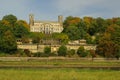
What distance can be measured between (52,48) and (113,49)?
13383 millimetres

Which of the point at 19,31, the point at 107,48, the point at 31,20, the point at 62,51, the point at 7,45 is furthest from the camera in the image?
the point at 31,20

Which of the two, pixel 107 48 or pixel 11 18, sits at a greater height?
pixel 11 18

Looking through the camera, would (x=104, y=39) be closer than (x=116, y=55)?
No

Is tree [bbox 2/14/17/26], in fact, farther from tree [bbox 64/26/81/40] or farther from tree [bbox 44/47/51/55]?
tree [bbox 44/47/51/55]

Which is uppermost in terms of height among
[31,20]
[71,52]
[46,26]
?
[31,20]

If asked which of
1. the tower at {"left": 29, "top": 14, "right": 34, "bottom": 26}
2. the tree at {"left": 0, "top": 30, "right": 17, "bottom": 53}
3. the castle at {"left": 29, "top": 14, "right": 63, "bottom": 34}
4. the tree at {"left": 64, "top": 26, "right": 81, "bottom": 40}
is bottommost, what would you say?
the tree at {"left": 0, "top": 30, "right": 17, "bottom": 53}

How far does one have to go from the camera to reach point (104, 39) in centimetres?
7519

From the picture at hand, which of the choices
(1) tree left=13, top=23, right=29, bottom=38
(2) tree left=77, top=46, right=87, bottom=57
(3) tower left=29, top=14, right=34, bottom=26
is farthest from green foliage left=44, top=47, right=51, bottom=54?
(3) tower left=29, top=14, right=34, bottom=26

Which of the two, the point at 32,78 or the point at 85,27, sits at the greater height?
the point at 85,27

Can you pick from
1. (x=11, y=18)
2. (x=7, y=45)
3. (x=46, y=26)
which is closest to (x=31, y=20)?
(x=46, y=26)

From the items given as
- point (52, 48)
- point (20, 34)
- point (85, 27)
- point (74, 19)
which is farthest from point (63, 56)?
point (74, 19)

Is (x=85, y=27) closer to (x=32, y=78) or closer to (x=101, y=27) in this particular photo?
(x=101, y=27)

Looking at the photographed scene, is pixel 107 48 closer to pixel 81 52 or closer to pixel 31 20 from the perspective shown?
pixel 81 52

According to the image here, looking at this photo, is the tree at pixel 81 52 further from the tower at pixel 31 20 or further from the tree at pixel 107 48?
the tower at pixel 31 20
